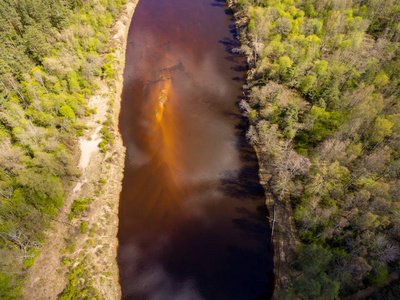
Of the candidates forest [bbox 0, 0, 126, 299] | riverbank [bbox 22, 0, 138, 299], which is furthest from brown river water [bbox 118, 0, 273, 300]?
forest [bbox 0, 0, 126, 299]

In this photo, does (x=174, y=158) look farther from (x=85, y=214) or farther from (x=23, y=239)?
(x=23, y=239)

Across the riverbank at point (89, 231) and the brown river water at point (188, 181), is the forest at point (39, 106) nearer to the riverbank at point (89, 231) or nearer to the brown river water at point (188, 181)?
the riverbank at point (89, 231)

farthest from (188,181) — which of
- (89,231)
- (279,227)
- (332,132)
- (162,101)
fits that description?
(332,132)

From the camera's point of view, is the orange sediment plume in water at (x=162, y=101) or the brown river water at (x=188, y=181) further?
the orange sediment plume in water at (x=162, y=101)

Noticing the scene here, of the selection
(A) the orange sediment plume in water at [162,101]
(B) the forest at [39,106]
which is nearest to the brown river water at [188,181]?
(A) the orange sediment plume in water at [162,101]

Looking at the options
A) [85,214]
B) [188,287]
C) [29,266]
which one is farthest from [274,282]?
[29,266]
